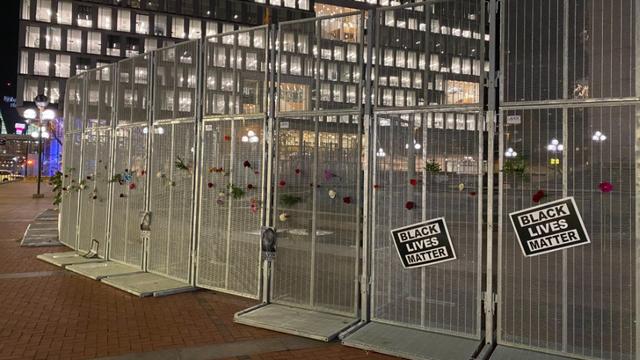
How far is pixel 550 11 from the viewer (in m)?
5.15

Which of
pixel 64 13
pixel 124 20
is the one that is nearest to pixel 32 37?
pixel 64 13

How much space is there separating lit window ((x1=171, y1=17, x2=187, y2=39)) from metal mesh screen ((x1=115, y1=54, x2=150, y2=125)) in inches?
2466

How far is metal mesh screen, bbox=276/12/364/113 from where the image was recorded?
6277mm

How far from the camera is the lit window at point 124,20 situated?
65688mm

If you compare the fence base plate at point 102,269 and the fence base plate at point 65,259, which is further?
the fence base plate at point 65,259

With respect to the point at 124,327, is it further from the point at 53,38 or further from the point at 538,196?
the point at 53,38

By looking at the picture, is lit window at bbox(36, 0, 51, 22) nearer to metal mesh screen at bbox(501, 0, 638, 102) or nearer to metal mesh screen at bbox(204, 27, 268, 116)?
metal mesh screen at bbox(204, 27, 268, 116)

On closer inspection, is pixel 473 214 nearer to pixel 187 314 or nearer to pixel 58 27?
pixel 187 314

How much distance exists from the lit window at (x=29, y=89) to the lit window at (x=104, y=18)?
1050 cm

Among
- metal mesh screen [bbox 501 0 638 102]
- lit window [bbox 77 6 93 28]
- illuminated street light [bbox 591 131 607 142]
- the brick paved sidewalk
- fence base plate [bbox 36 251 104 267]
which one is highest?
lit window [bbox 77 6 93 28]

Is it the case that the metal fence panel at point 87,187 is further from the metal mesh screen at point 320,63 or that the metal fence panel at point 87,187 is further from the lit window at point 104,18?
the lit window at point 104,18

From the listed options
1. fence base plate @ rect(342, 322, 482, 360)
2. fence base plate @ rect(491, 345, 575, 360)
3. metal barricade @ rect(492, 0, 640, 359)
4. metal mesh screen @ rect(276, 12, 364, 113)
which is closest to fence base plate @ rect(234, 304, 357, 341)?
fence base plate @ rect(342, 322, 482, 360)

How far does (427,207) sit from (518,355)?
1.71 metres

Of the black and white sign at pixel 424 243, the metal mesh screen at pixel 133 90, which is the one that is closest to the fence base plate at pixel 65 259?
the metal mesh screen at pixel 133 90
